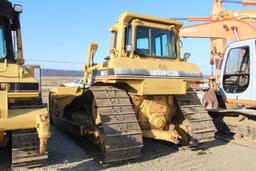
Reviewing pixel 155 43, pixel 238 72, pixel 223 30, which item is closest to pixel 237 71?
pixel 238 72

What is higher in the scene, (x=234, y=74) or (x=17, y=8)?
(x=17, y=8)

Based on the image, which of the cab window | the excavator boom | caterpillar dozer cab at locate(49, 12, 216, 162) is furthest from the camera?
the excavator boom

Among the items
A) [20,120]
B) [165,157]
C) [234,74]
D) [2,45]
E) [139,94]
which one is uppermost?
[2,45]

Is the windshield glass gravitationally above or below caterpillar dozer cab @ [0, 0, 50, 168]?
above

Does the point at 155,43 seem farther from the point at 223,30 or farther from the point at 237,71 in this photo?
the point at 223,30

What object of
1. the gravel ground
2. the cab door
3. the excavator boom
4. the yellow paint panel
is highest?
the excavator boom

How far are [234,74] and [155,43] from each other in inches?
99.6

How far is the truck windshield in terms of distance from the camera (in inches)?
290

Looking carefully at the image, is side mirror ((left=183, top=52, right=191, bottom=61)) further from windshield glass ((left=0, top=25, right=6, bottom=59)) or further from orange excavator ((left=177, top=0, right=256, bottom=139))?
windshield glass ((left=0, top=25, right=6, bottom=59))

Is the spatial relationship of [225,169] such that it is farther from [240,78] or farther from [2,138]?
[2,138]

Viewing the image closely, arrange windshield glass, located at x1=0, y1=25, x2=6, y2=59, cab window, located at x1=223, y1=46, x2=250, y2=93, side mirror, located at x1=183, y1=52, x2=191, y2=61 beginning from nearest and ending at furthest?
windshield glass, located at x1=0, y1=25, x2=6, y2=59 → side mirror, located at x1=183, y1=52, x2=191, y2=61 → cab window, located at x1=223, y1=46, x2=250, y2=93

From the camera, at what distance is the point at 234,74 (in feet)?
28.9

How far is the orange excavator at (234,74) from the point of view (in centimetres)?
836

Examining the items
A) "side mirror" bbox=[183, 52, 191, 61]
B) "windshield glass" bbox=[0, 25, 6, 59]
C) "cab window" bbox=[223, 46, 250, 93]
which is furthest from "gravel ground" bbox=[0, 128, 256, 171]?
"windshield glass" bbox=[0, 25, 6, 59]
